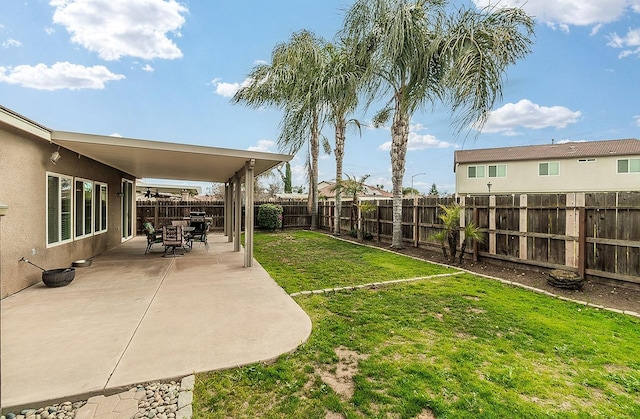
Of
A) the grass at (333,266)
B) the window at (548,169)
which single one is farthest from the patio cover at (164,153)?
the window at (548,169)

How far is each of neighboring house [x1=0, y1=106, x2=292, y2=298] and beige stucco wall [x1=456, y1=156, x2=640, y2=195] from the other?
2123 centimetres

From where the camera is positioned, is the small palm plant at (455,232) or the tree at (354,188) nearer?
the small palm plant at (455,232)

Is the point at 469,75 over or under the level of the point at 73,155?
over

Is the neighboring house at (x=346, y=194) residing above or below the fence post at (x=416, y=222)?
above

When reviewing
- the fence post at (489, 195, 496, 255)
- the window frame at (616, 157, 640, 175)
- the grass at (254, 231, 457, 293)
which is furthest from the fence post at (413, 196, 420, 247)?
the window frame at (616, 157, 640, 175)

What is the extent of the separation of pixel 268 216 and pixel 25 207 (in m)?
11.1

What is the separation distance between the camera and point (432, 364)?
114 inches

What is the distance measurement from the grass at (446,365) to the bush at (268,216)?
446 inches

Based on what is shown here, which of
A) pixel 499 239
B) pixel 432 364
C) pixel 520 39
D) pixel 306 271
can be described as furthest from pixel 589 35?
pixel 432 364

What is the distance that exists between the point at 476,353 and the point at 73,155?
8.33 meters

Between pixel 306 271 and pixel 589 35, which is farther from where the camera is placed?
pixel 589 35

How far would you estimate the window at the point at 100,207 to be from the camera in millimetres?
8289

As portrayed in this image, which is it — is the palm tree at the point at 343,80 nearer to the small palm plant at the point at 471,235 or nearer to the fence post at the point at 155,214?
the small palm plant at the point at 471,235

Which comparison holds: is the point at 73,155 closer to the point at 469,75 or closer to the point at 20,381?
the point at 20,381
